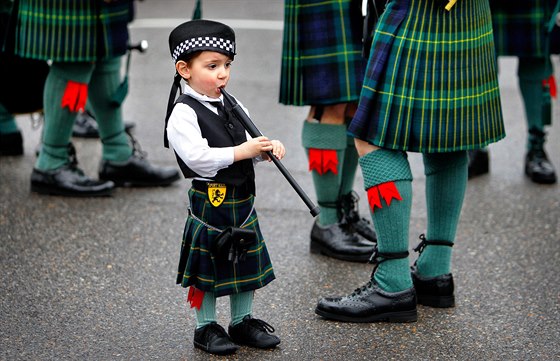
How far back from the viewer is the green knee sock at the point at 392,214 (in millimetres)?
3426

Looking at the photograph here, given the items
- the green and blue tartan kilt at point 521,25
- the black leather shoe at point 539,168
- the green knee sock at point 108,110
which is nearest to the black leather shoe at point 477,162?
the black leather shoe at point 539,168

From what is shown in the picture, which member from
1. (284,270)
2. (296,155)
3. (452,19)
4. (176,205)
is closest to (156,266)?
(284,270)

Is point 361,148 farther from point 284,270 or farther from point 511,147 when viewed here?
point 511,147

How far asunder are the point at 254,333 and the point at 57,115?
198 cm

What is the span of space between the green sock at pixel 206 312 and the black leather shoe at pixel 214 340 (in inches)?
0.6

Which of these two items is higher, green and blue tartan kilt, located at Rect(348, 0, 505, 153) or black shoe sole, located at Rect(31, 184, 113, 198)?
green and blue tartan kilt, located at Rect(348, 0, 505, 153)

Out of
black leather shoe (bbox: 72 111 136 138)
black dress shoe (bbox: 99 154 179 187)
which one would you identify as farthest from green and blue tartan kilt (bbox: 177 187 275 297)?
black leather shoe (bbox: 72 111 136 138)

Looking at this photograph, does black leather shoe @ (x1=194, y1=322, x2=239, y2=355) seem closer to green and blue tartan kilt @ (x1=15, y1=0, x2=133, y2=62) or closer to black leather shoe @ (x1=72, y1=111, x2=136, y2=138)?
green and blue tartan kilt @ (x1=15, y1=0, x2=133, y2=62)

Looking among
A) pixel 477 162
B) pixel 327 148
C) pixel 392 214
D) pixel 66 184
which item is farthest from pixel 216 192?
pixel 477 162

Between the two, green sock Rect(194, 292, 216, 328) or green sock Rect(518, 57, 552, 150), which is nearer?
green sock Rect(194, 292, 216, 328)

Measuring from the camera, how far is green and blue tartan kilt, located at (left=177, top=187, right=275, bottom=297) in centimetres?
317

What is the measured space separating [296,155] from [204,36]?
2715mm

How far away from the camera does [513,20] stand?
5.00m

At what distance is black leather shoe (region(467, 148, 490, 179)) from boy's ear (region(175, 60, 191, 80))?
8.41ft
